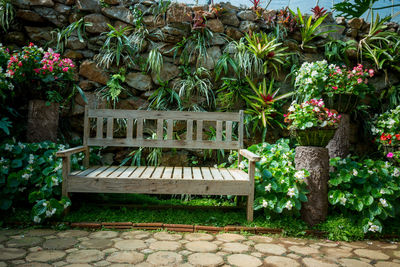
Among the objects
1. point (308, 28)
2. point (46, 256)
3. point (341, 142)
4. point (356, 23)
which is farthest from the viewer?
point (356, 23)

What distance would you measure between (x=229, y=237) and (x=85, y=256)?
1.05 meters

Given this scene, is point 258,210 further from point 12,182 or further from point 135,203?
point 12,182

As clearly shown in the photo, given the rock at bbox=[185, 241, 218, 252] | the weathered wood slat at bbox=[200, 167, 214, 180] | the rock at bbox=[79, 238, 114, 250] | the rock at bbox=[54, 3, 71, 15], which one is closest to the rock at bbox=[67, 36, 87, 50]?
the rock at bbox=[54, 3, 71, 15]

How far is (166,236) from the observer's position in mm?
2141

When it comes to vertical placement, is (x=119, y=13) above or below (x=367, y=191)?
above

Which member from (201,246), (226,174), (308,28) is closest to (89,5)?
(226,174)

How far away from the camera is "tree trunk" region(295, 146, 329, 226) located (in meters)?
2.37

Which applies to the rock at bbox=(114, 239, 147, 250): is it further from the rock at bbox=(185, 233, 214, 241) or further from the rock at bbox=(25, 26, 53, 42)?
the rock at bbox=(25, 26, 53, 42)

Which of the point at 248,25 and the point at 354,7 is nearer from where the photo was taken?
the point at 354,7

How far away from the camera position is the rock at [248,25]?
360cm

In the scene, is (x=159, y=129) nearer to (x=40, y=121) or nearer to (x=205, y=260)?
(x=40, y=121)

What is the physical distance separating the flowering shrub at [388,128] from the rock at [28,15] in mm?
4251

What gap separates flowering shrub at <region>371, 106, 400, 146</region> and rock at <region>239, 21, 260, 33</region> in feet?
6.25

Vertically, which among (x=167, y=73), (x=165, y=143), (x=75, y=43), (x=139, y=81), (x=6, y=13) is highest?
(x=6, y=13)
